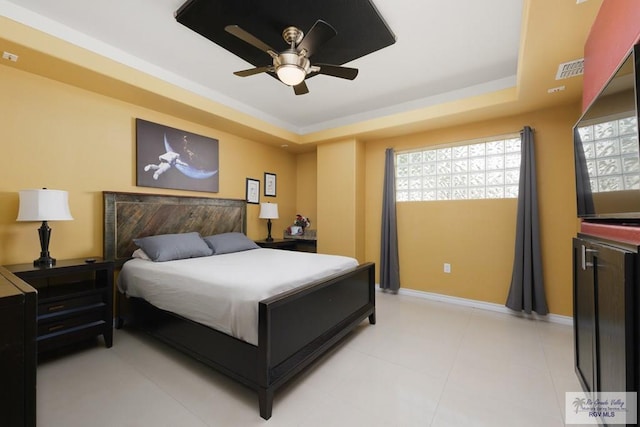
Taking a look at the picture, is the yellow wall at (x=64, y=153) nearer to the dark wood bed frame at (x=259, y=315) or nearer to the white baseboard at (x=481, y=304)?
the dark wood bed frame at (x=259, y=315)

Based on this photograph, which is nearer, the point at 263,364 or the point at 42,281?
the point at 263,364

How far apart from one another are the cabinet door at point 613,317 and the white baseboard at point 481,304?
2100 millimetres

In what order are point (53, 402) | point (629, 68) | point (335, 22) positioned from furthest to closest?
point (335, 22) < point (53, 402) < point (629, 68)

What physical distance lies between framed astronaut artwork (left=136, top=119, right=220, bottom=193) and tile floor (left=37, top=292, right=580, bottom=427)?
1.72 m

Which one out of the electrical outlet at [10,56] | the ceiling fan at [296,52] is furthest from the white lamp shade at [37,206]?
the ceiling fan at [296,52]

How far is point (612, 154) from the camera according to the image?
1.25 metres

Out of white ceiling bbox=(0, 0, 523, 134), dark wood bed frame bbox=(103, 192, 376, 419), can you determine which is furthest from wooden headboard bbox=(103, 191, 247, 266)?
white ceiling bbox=(0, 0, 523, 134)

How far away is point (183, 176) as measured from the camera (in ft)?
11.3

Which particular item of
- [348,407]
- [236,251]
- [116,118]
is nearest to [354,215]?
[236,251]

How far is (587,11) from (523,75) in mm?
796

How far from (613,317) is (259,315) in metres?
1.66

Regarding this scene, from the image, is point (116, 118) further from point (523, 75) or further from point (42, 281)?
point (523, 75)

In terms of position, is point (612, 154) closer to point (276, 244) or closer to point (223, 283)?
point (223, 283)

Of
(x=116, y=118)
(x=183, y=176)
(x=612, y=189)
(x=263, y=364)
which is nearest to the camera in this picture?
(x=612, y=189)
